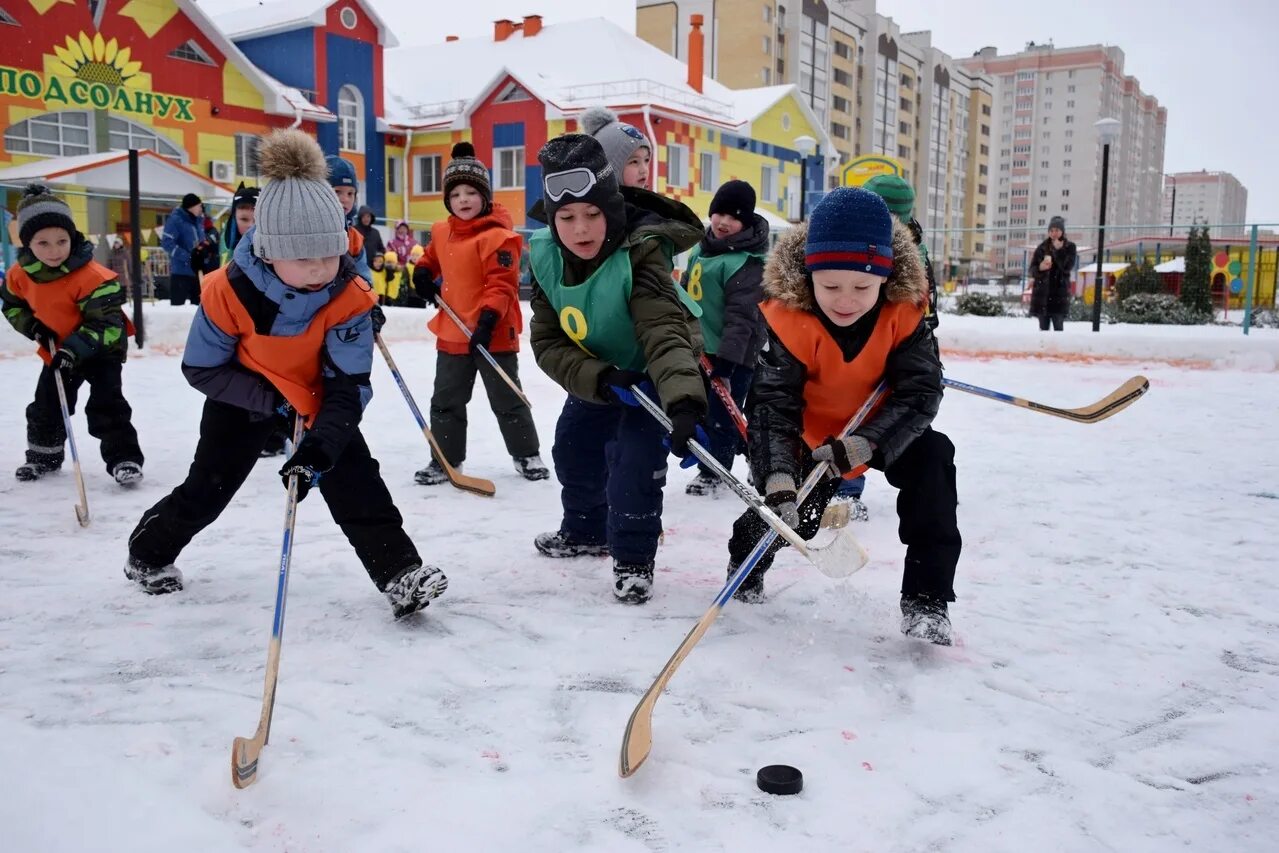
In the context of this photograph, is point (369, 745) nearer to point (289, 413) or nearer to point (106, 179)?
point (289, 413)

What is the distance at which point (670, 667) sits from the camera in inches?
92.7

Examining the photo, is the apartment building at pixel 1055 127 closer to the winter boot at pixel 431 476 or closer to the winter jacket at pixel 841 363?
the winter boot at pixel 431 476

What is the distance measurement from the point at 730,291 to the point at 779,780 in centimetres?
305

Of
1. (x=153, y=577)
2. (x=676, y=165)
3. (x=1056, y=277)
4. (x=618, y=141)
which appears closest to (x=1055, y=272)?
(x=1056, y=277)

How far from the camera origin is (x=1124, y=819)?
2.03 meters

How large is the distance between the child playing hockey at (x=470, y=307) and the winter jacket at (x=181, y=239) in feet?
25.2

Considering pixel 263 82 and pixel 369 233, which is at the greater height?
pixel 263 82

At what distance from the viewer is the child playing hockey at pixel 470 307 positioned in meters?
5.07

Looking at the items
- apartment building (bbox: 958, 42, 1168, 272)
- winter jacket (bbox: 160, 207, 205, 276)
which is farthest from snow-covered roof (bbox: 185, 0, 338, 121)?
apartment building (bbox: 958, 42, 1168, 272)

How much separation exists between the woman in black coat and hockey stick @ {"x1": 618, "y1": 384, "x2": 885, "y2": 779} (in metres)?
10.8

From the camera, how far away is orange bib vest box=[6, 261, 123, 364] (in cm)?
472

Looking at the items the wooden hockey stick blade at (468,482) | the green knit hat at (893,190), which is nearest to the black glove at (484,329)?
the wooden hockey stick blade at (468,482)

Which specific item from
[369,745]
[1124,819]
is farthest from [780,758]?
[369,745]

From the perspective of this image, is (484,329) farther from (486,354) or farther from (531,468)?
(531,468)
